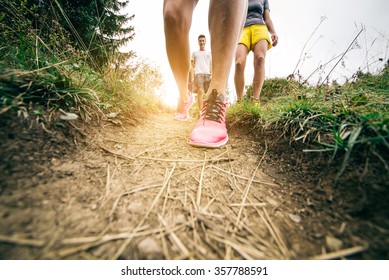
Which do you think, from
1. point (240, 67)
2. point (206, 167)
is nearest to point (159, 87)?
point (240, 67)

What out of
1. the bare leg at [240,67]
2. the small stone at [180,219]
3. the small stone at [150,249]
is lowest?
the small stone at [150,249]

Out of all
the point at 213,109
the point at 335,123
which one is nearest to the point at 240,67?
the point at 213,109

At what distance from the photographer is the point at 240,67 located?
7.69 feet

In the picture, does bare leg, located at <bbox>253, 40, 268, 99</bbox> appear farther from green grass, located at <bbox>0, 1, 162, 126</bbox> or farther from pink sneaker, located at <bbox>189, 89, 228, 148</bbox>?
green grass, located at <bbox>0, 1, 162, 126</bbox>

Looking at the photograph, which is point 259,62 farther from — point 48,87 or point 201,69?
point 201,69

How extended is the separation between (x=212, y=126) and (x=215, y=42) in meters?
0.63

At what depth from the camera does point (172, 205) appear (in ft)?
2.16

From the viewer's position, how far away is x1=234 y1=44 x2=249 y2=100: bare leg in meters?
2.35

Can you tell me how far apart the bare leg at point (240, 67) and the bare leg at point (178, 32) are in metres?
1.03

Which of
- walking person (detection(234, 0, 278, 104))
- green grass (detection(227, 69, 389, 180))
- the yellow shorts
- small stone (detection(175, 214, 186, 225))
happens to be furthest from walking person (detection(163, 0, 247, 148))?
the yellow shorts

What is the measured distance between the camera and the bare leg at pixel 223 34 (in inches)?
47.8

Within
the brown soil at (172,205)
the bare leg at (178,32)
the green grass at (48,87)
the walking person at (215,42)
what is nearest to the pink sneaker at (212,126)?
the walking person at (215,42)

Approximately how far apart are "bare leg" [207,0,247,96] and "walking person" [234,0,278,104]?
3.30 ft

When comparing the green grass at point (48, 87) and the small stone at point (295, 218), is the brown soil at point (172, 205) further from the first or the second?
the green grass at point (48, 87)
